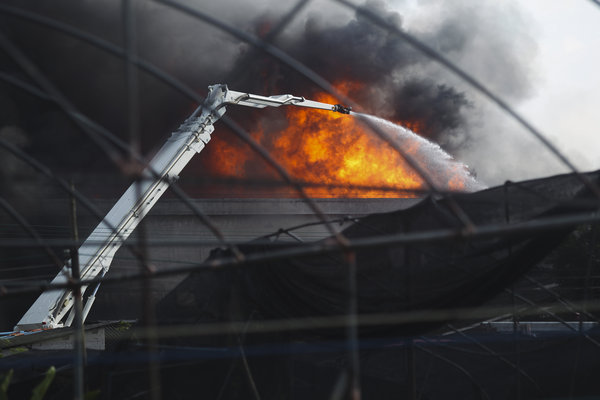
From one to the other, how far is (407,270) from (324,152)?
1967 centimetres

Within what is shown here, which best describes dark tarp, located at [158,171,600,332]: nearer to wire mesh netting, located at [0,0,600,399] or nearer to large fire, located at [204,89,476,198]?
wire mesh netting, located at [0,0,600,399]

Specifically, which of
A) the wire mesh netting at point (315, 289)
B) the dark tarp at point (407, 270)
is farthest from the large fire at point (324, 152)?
the dark tarp at point (407, 270)

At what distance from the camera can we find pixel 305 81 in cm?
2720

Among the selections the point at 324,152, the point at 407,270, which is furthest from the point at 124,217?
the point at 324,152

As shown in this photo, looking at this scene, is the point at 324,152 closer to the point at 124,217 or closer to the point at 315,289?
the point at 124,217

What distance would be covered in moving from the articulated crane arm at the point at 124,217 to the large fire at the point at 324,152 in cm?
1148

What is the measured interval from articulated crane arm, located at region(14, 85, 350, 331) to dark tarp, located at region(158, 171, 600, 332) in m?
3.90

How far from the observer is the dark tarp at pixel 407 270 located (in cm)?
659

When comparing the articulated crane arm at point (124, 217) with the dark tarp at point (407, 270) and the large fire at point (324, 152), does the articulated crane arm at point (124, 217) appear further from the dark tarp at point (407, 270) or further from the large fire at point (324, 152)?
the large fire at point (324, 152)

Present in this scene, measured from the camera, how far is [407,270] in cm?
733

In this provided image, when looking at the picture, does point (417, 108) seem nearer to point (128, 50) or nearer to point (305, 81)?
point (305, 81)

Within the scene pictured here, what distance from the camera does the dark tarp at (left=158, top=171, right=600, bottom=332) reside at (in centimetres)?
659

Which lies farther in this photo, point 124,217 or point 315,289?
point 124,217

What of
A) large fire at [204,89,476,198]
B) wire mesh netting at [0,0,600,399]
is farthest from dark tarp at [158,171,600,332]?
large fire at [204,89,476,198]
